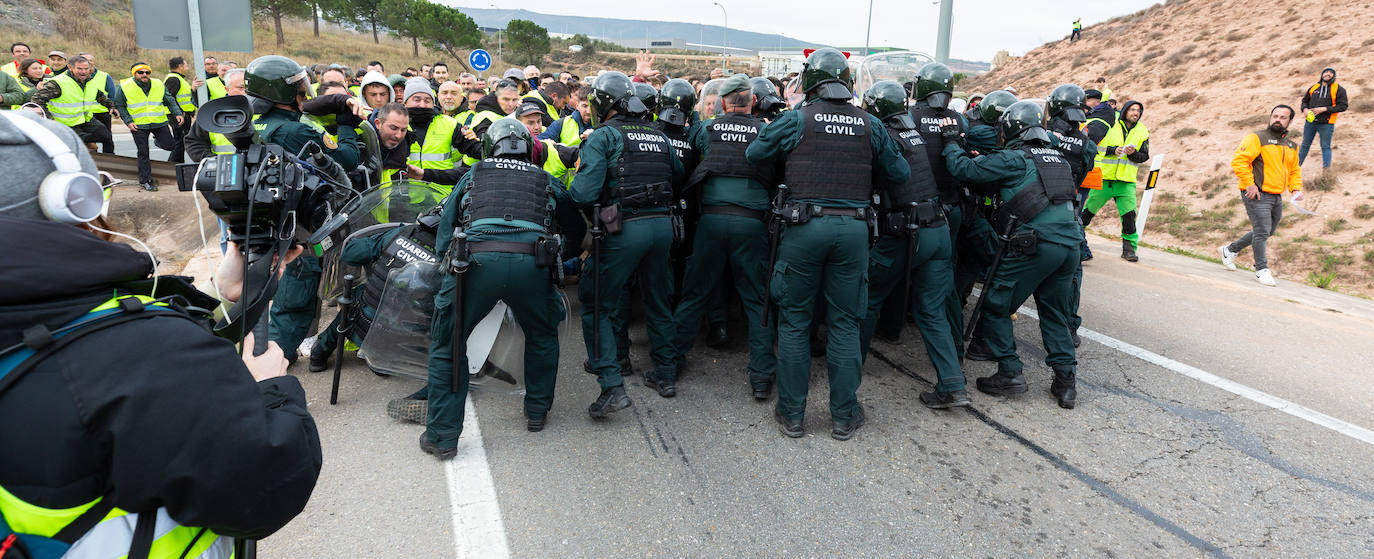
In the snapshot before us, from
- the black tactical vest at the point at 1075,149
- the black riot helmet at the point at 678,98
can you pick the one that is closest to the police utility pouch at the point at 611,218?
the black riot helmet at the point at 678,98

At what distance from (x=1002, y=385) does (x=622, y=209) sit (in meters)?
2.70

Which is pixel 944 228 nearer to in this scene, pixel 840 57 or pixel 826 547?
pixel 840 57

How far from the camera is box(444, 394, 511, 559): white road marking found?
2.89 m

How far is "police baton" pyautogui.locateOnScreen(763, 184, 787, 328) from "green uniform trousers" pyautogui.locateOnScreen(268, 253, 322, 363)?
281cm

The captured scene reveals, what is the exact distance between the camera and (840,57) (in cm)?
422

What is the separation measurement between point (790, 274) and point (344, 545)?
2.56m

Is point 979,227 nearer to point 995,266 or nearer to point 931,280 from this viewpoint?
point 995,266

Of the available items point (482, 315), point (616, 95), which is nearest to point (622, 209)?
point (616, 95)

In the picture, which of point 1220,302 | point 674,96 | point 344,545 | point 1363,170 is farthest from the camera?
point 1363,170

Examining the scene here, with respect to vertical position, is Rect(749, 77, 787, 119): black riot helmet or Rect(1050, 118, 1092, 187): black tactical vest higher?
Rect(749, 77, 787, 119): black riot helmet

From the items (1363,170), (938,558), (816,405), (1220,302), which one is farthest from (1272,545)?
(1363,170)

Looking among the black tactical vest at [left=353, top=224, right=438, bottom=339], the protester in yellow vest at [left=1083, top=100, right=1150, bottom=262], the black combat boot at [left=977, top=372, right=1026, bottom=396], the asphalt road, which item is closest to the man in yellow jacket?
the protester in yellow vest at [left=1083, top=100, right=1150, bottom=262]

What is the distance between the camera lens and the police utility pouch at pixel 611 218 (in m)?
4.12

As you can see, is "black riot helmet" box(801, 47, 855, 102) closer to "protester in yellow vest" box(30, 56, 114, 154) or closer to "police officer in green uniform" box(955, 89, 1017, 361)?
"police officer in green uniform" box(955, 89, 1017, 361)
